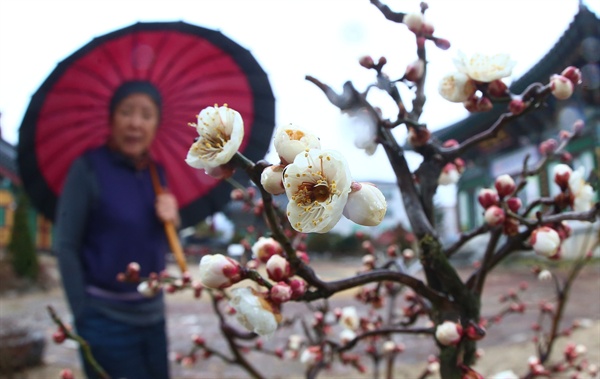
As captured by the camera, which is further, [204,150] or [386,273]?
[386,273]

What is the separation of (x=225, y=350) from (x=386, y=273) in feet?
11.9

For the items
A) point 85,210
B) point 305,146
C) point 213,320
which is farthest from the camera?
point 213,320

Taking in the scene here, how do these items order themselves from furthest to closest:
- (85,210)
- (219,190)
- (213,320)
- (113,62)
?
1. (213,320)
2. (219,190)
3. (113,62)
4. (85,210)

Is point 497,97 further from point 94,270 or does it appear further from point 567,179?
point 94,270

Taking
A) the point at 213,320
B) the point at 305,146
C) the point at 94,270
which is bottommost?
the point at 213,320

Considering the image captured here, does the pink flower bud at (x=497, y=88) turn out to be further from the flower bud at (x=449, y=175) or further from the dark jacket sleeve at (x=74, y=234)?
the dark jacket sleeve at (x=74, y=234)

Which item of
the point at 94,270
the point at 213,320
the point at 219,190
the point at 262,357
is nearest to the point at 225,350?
the point at 262,357

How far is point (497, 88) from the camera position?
2.25ft

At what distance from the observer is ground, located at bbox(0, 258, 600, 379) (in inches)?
127

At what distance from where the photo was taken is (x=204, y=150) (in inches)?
20.7

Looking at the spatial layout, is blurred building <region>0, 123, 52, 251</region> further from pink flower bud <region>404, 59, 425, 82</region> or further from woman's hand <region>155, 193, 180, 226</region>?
pink flower bud <region>404, 59, 425, 82</region>

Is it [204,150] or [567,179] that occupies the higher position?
[204,150]

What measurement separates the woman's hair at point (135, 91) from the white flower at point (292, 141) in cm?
147

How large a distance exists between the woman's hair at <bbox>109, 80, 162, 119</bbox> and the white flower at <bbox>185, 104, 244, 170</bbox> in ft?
4.51
